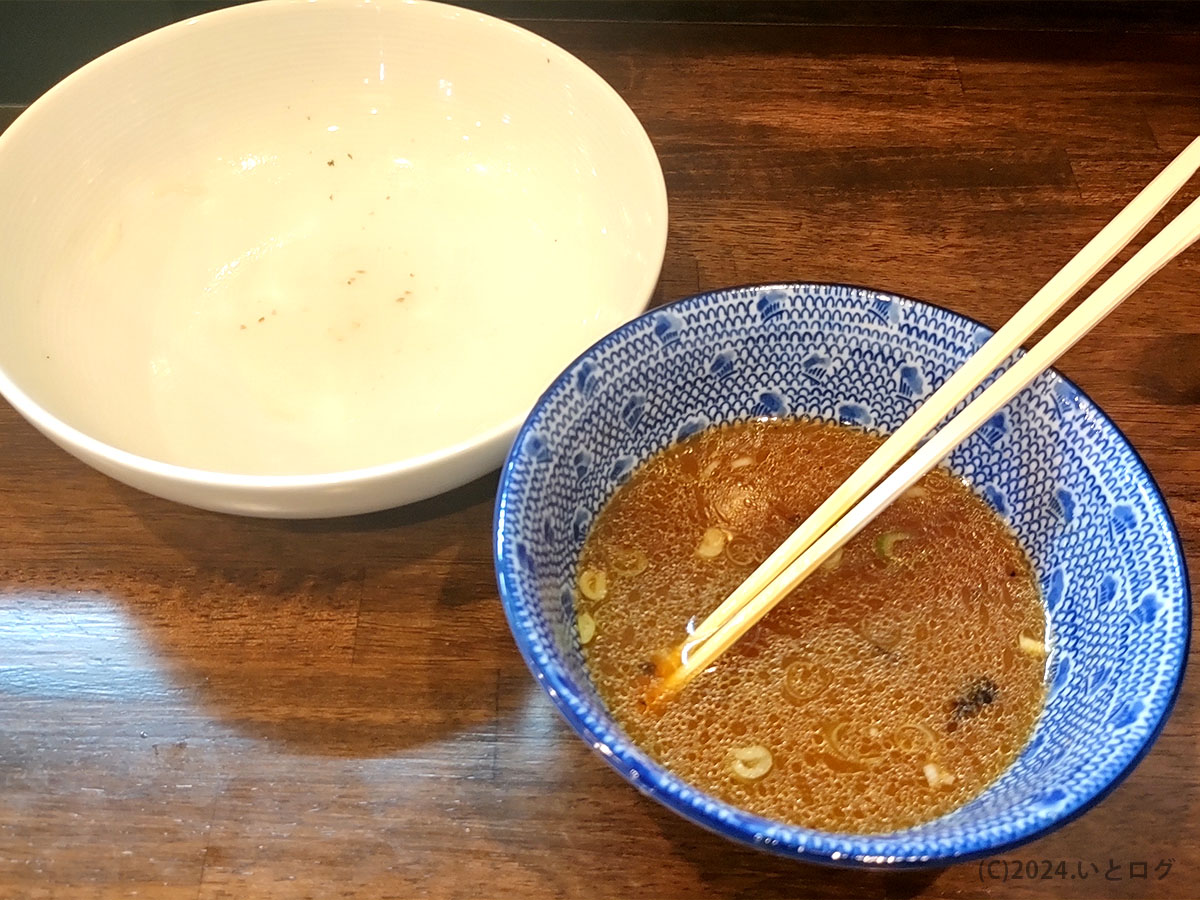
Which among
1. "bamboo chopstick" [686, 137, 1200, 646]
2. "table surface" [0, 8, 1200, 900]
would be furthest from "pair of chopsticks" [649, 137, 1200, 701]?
"table surface" [0, 8, 1200, 900]

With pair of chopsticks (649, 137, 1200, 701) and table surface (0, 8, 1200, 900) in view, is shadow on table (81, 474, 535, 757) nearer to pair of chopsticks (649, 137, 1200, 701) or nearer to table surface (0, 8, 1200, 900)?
table surface (0, 8, 1200, 900)

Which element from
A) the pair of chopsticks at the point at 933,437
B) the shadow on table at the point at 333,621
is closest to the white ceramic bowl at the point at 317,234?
the shadow on table at the point at 333,621

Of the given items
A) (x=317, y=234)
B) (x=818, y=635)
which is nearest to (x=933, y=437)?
(x=818, y=635)

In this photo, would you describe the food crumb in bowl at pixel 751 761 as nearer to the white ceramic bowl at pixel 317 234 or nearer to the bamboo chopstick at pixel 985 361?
the bamboo chopstick at pixel 985 361

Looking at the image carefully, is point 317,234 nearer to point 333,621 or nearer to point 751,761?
point 333,621

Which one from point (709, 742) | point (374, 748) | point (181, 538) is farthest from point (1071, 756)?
point (181, 538)
